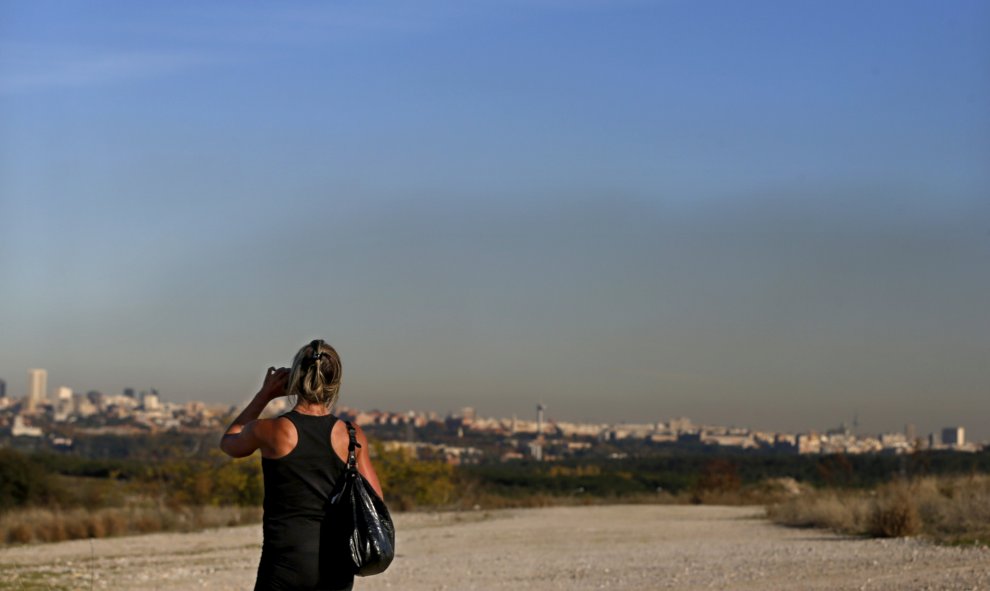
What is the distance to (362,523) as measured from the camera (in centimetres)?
592

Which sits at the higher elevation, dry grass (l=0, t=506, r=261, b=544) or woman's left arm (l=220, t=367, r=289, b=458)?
woman's left arm (l=220, t=367, r=289, b=458)

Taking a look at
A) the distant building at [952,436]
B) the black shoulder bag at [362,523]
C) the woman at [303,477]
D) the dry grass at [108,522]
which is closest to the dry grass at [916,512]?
the dry grass at [108,522]

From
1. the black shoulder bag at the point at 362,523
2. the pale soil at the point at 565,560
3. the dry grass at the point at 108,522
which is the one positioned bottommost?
the dry grass at the point at 108,522

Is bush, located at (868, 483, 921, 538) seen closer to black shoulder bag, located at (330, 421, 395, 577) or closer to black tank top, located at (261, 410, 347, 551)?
black shoulder bag, located at (330, 421, 395, 577)

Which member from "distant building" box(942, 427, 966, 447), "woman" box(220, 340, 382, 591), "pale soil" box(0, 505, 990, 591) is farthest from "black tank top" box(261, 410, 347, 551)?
"distant building" box(942, 427, 966, 447)

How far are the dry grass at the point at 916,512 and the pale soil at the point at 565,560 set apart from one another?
2.01ft

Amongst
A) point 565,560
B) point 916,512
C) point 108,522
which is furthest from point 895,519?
point 108,522

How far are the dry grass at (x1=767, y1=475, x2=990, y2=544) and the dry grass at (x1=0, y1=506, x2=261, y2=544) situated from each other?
1348 centimetres

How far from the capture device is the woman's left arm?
6.04m

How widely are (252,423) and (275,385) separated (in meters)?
0.21

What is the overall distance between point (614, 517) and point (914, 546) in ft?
53.2

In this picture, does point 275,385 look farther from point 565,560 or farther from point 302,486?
point 565,560

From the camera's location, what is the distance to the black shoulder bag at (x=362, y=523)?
5.91 metres

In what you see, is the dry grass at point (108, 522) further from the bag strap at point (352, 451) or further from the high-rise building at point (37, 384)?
the high-rise building at point (37, 384)
